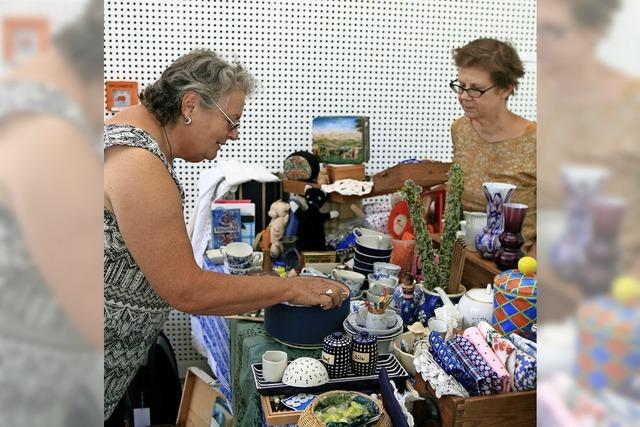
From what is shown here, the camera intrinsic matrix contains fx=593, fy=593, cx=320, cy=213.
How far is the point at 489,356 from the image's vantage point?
1.44 meters

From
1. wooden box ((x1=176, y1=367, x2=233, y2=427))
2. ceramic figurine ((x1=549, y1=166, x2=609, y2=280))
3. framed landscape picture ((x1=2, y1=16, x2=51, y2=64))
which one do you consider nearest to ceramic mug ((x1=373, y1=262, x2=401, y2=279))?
wooden box ((x1=176, y1=367, x2=233, y2=427))

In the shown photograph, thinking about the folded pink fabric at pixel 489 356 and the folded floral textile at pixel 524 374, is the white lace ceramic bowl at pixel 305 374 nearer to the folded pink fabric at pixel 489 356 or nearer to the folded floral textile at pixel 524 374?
the folded pink fabric at pixel 489 356

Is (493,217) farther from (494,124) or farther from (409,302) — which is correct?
(494,124)

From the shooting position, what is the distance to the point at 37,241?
40 cm

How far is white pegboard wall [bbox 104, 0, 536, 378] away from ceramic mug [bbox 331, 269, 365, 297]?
194 centimetres

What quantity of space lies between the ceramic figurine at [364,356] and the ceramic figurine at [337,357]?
0.02 m

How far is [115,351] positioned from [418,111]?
10.5ft

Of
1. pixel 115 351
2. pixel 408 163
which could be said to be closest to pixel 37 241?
pixel 115 351

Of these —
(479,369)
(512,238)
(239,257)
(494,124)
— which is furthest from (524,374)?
(494,124)

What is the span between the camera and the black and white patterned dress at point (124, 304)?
1613 millimetres

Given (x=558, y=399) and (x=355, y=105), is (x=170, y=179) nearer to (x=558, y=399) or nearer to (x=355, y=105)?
(x=558, y=399)

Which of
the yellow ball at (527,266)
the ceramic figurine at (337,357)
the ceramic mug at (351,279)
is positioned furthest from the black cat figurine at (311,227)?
the yellow ball at (527,266)

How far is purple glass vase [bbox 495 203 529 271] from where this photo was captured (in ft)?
6.63

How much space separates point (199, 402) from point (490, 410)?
2.37 m
